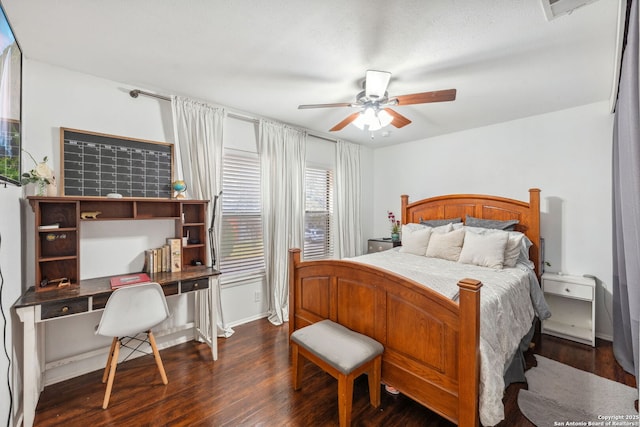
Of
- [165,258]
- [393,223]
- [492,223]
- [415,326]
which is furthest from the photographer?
[393,223]

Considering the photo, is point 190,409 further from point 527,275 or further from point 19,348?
point 527,275

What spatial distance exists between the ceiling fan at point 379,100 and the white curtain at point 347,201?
171 centimetres

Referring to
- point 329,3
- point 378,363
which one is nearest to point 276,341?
point 378,363

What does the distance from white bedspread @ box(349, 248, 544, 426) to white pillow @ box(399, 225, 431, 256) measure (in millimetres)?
250

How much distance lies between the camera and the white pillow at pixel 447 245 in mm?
3026

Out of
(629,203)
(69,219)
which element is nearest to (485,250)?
(629,203)

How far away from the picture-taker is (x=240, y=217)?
10.9 ft

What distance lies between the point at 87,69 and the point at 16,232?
143 centimetres

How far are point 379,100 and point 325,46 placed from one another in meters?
0.62

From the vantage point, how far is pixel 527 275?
8.48 ft

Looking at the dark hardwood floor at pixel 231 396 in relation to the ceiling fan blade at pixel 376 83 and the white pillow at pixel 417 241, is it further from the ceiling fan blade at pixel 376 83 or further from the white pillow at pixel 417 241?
the ceiling fan blade at pixel 376 83

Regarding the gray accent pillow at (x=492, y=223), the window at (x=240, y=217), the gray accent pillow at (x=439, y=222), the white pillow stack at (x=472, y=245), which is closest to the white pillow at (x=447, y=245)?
the white pillow stack at (x=472, y=245)

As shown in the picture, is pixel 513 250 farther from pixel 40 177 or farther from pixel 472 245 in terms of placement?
pixel 40 177

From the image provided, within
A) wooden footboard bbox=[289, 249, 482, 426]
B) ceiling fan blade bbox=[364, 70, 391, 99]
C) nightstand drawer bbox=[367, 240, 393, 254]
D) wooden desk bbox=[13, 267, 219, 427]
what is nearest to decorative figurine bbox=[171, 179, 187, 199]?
wooden desk bbox=[13, 267, 219, 427]
